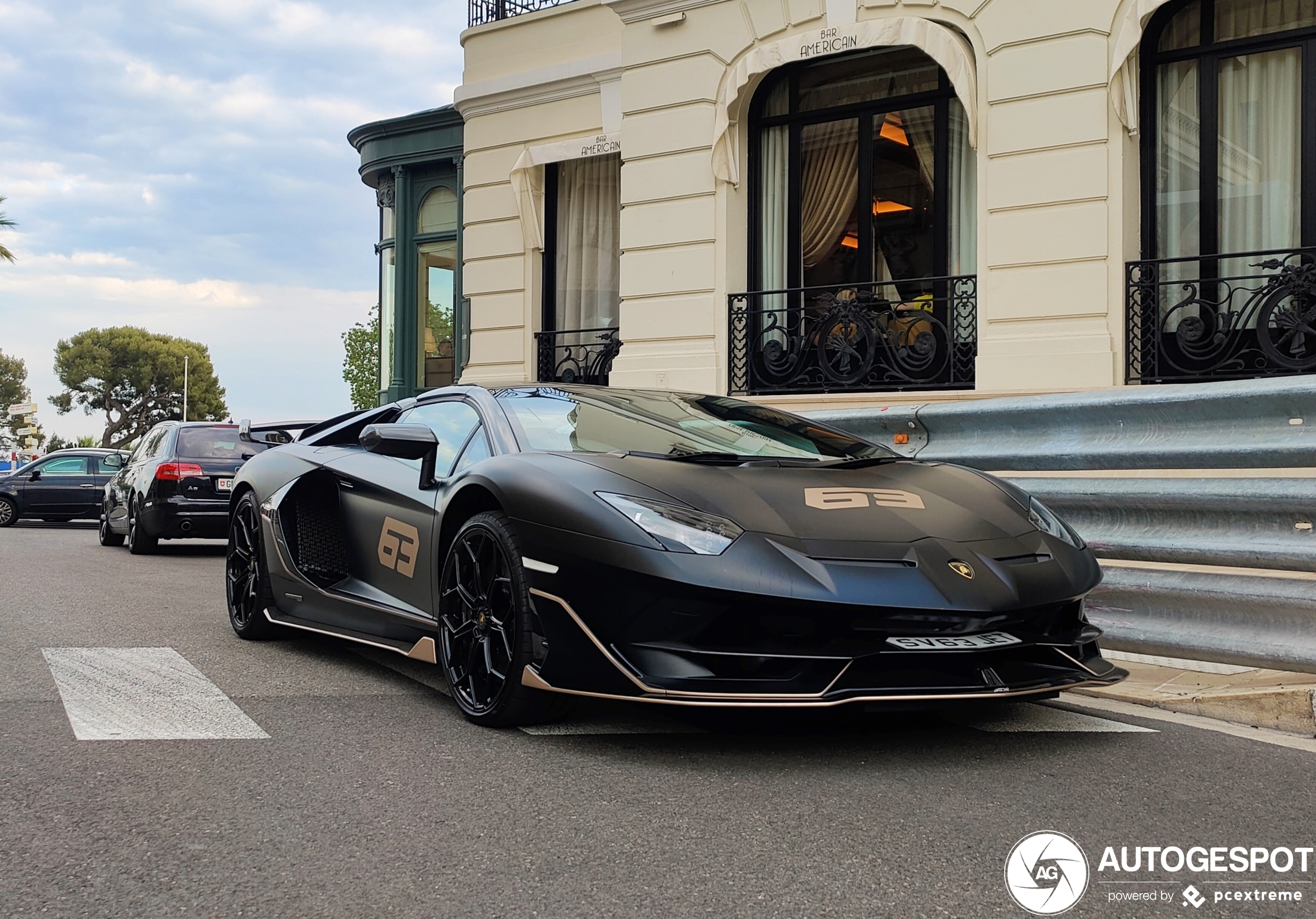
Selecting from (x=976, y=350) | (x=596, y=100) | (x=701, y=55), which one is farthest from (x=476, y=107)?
(x=976, y=350)

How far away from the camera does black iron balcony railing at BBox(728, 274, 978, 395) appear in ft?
34.9

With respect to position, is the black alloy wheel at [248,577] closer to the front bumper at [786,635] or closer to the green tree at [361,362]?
the front bumper at [786,635]

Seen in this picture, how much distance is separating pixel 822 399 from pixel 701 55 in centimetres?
343

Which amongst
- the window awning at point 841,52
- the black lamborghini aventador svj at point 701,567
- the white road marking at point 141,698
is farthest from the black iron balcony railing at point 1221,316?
the white road marking at point 141,698

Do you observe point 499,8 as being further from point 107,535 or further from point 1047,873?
point 1047,873

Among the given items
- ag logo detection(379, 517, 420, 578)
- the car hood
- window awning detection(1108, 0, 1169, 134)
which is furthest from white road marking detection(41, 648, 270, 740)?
window awning detection(1108, 0, 1169, 134)

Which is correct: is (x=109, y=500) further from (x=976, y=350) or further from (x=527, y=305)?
(x=976, y=350)

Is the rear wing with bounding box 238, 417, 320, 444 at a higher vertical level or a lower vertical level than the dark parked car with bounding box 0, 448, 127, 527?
higher

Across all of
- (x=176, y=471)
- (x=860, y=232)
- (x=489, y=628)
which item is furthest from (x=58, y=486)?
(x=489, y=628)

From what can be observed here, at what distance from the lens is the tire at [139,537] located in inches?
536

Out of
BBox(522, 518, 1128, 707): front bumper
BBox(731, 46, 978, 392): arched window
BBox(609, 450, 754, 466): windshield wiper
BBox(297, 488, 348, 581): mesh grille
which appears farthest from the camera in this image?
BBox(731, 46, 978, 392): arched window

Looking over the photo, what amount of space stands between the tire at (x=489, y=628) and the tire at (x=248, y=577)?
1825 millimetres

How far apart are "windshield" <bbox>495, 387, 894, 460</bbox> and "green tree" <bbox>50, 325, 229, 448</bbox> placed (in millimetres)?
83989

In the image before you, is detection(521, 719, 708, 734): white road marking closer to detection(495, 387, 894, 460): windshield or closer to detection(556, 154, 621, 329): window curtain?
detection(495, 387, 894, 460): windshield
